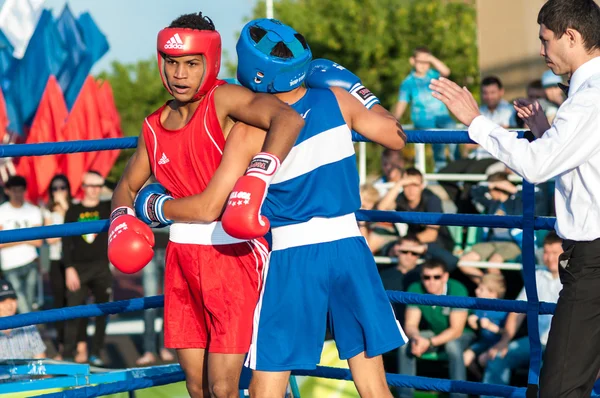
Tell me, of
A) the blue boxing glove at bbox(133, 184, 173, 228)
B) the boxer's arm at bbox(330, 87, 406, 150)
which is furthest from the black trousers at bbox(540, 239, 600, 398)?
the blue boxing glove at bbox(133, 184, 173, 228)

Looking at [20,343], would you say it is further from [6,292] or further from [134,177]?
[6,292]

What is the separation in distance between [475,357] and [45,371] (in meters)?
3.25

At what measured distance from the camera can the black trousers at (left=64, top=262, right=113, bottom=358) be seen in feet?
30.6

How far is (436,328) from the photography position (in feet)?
23.3

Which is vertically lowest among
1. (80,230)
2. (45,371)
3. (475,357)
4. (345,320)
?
(475,357)

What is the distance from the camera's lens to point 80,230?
14.2 ft

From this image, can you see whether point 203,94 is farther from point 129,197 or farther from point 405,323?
point 405,323

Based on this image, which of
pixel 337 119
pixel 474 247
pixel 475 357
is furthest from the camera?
pixel 474 247

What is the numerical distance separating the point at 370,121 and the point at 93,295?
629cm

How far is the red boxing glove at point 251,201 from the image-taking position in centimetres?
338

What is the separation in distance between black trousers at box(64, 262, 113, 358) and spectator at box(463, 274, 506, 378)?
3.83 m

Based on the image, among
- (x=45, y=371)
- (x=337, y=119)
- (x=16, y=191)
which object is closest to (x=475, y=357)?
(x=45, y=371)

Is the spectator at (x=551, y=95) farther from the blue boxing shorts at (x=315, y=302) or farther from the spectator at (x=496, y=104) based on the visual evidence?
the blue boxing shorts at (x=315, y=302)

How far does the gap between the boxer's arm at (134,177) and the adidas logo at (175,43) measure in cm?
43
